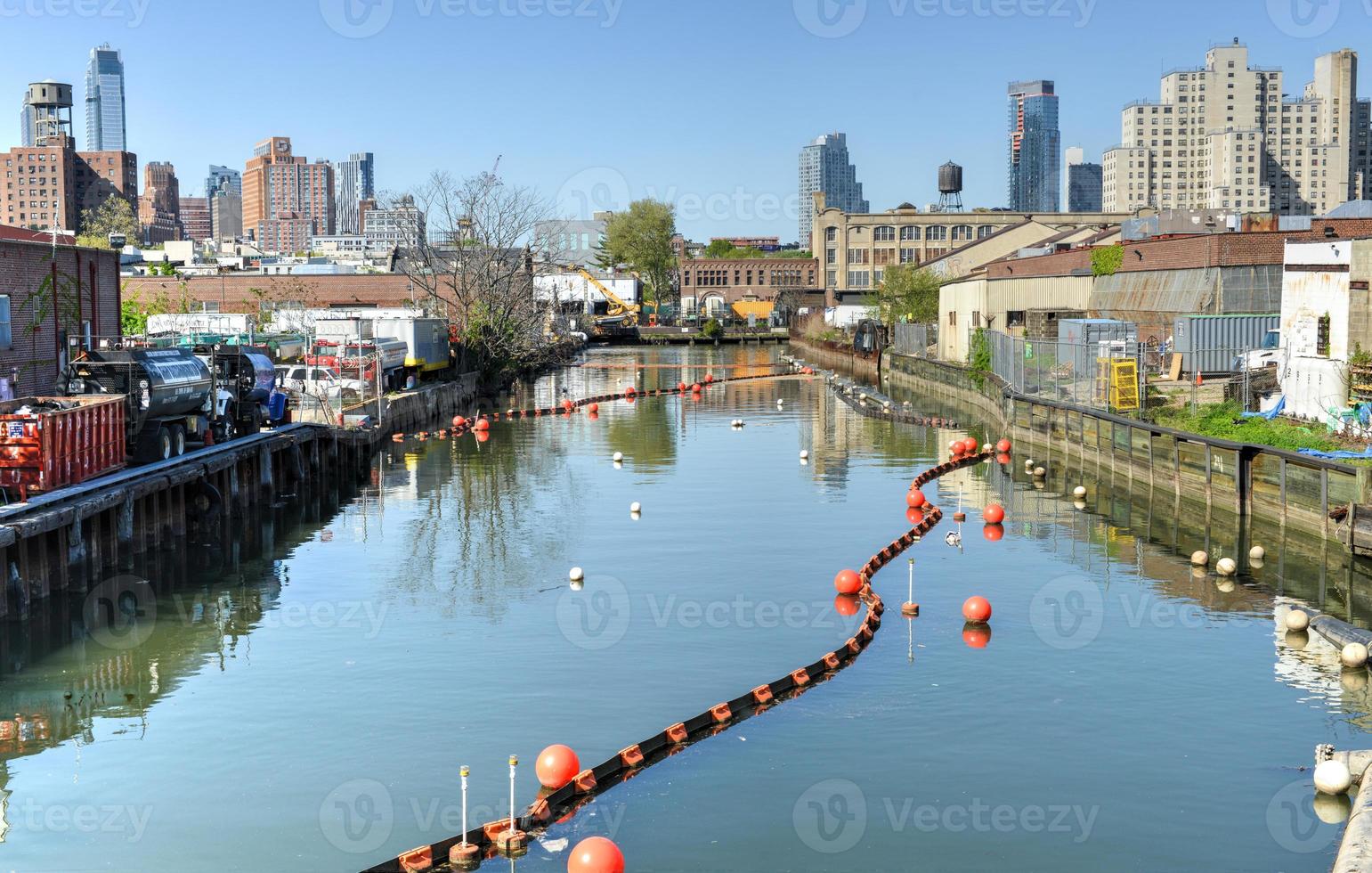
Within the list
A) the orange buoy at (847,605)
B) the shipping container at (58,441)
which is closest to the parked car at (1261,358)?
the orange buoy at (847,605)

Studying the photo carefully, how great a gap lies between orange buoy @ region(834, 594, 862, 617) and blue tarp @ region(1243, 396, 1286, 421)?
1828 centimetres

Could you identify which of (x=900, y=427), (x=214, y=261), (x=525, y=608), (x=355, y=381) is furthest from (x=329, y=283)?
(x=525, y=608)

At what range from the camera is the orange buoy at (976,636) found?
83.5 feet

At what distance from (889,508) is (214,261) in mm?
113344

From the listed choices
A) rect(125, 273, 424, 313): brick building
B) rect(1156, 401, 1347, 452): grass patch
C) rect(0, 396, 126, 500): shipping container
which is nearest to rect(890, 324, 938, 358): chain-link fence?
rect(125, 273, 424, 313): brick building

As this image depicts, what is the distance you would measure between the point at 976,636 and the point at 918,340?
72776 mm

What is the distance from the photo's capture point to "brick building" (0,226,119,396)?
134 feet

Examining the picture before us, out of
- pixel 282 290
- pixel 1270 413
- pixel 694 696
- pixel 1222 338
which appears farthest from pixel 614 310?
pixel 694 696

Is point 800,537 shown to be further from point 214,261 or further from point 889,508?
point 214,261

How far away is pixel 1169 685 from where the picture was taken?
913 inches

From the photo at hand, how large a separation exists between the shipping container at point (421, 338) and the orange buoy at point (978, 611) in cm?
4485

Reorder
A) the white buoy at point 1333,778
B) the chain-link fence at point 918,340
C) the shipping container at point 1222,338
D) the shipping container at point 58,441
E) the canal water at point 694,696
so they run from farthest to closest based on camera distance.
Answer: the chain-link fence at point 918,340 → the shipping container at point 1222,338 → the shipping container at point 58,441 → the white buoy at point 1333,778 → the canal water at point 694,696

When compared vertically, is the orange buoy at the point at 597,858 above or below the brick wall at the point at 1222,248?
below

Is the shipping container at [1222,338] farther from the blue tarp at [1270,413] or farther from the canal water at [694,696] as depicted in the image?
the canal water at [694,696]
